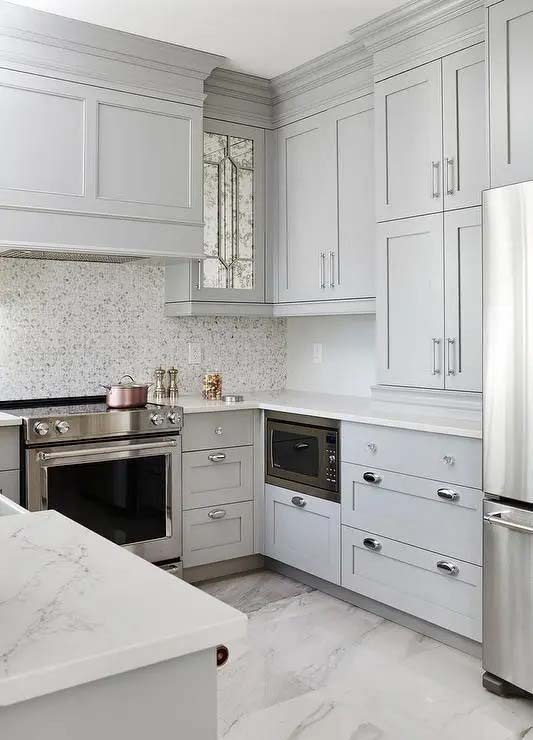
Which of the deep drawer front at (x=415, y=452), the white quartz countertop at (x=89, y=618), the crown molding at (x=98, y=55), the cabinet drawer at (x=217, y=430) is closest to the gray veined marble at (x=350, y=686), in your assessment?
the deep drawer front at (x=415, y=452)

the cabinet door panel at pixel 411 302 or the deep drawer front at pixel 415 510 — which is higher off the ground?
the cabinet door panel at pixel 411 302

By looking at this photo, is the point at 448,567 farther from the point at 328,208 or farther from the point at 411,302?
the point at 328,208

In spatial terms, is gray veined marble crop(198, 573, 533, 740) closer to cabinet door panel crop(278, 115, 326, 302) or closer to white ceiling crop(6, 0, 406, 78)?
cabinet door panel crop(278, 115, 326, 302)

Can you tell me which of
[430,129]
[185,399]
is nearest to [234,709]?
[185,399]

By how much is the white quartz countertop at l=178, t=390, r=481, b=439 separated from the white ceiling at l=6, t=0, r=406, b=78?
1.73 metres

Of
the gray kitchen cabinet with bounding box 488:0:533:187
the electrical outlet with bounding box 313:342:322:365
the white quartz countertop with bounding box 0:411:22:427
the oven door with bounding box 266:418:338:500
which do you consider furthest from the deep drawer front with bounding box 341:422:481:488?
the white quartz countertop with bounding box 0:411:22:427

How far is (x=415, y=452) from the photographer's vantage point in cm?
296

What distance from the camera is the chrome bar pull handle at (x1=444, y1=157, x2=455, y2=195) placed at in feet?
10.1

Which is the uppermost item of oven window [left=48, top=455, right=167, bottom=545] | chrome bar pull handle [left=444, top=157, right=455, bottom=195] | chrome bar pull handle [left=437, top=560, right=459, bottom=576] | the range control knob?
chrome bar pull handle [left=444, top=157, right=455, bottom=195]

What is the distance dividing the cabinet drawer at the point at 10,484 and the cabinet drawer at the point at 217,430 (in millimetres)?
801

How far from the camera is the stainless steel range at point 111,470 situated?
3.19m

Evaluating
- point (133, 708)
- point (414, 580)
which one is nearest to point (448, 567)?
point (414, 580)

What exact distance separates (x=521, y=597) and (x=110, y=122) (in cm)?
267

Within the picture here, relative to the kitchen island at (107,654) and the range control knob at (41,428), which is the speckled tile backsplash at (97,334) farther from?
the kitchen island at (107,654)
